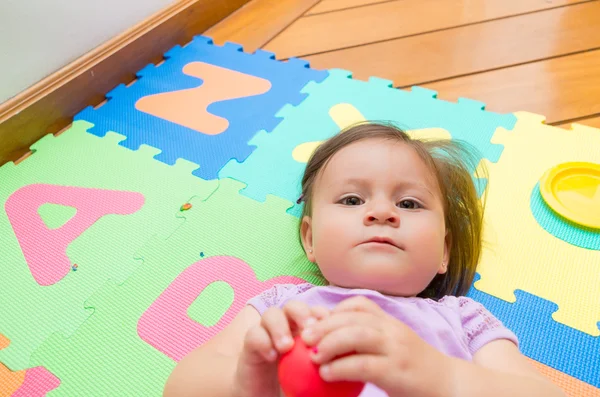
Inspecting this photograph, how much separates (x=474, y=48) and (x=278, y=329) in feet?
3.86

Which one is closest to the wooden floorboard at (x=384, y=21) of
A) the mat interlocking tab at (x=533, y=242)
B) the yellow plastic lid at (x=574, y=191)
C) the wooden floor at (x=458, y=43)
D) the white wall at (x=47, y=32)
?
the wooden floor at (x=458, y=43)

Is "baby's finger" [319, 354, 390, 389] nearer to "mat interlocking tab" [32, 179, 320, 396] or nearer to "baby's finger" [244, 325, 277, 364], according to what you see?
"baby's finger" [244, 325, 277, 364]

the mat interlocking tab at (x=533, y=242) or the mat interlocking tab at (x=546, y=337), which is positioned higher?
the mat interlocking tab at (x=533, y=242)

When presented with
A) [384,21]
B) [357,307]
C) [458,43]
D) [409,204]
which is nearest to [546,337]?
[409,204]

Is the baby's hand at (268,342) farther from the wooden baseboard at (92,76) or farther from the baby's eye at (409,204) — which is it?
the wooden baseboard at (92,76)

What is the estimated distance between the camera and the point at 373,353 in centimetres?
46

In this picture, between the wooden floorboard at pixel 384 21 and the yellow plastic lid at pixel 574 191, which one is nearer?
the yellow plastic lid at pixel 574 191

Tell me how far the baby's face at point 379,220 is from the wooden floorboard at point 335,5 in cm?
106

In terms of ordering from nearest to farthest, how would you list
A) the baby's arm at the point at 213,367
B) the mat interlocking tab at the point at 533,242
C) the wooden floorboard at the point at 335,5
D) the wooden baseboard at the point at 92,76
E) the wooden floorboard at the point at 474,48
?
the baby's arm at the point at 213,367 → the mat interlocking tab at the point at 533,242 → the wooden baseboard at the point at 92,76 → the wooden floorboard at the point at 474,48 → the wooden floorboard at the point at 335,5

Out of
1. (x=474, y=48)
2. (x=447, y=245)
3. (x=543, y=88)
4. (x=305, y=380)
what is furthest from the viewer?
(x=474, y=48)

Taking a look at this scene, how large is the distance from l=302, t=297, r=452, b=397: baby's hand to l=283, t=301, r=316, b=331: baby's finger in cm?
2

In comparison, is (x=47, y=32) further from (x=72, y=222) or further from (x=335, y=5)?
(x=335, y=5)

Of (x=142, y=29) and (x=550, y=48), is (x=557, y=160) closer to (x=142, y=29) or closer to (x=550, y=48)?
(x=550, y=48)

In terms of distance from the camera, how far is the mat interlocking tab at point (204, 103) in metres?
1.12
